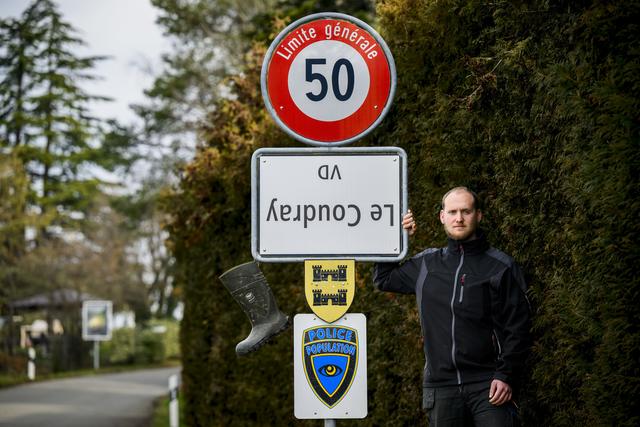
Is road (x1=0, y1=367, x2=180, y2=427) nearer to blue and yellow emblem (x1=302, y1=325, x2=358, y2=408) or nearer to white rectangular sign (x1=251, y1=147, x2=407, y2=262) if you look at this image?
blue and yellow emblem (x1=302, y1=325, x2=358, y2=408)

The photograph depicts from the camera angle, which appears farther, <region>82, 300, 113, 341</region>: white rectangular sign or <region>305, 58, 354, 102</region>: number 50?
<region>82, 300, 113, 341</region>: white rectangular sign

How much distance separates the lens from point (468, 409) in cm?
375

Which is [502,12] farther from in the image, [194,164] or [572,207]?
[194,164]

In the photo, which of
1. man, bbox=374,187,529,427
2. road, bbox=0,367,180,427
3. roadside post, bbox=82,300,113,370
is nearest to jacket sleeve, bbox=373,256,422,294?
man, bbox=374,187,529,427

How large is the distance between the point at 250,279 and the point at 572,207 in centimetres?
147

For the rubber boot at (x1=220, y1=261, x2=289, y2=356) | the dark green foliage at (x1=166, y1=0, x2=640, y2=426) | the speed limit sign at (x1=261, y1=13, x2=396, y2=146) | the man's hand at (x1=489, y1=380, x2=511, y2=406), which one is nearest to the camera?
the dark green foliage at (x1=166, y1=0, x2=640, y2=426)

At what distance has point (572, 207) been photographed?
3.68 m

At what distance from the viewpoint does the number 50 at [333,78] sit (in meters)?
4.05

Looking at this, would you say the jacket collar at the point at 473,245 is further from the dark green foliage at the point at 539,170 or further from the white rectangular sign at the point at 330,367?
the white rectangular sign at the point at 330,367

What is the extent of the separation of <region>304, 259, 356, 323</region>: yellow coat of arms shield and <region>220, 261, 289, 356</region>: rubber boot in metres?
0.33

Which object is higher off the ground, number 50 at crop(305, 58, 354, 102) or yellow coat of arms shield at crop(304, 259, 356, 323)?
number 50 at crop(305, 58, 354, 102)

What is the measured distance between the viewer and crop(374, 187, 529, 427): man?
365 cm

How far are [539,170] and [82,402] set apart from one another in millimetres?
16524

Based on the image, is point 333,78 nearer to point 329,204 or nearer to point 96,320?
point 329,204
